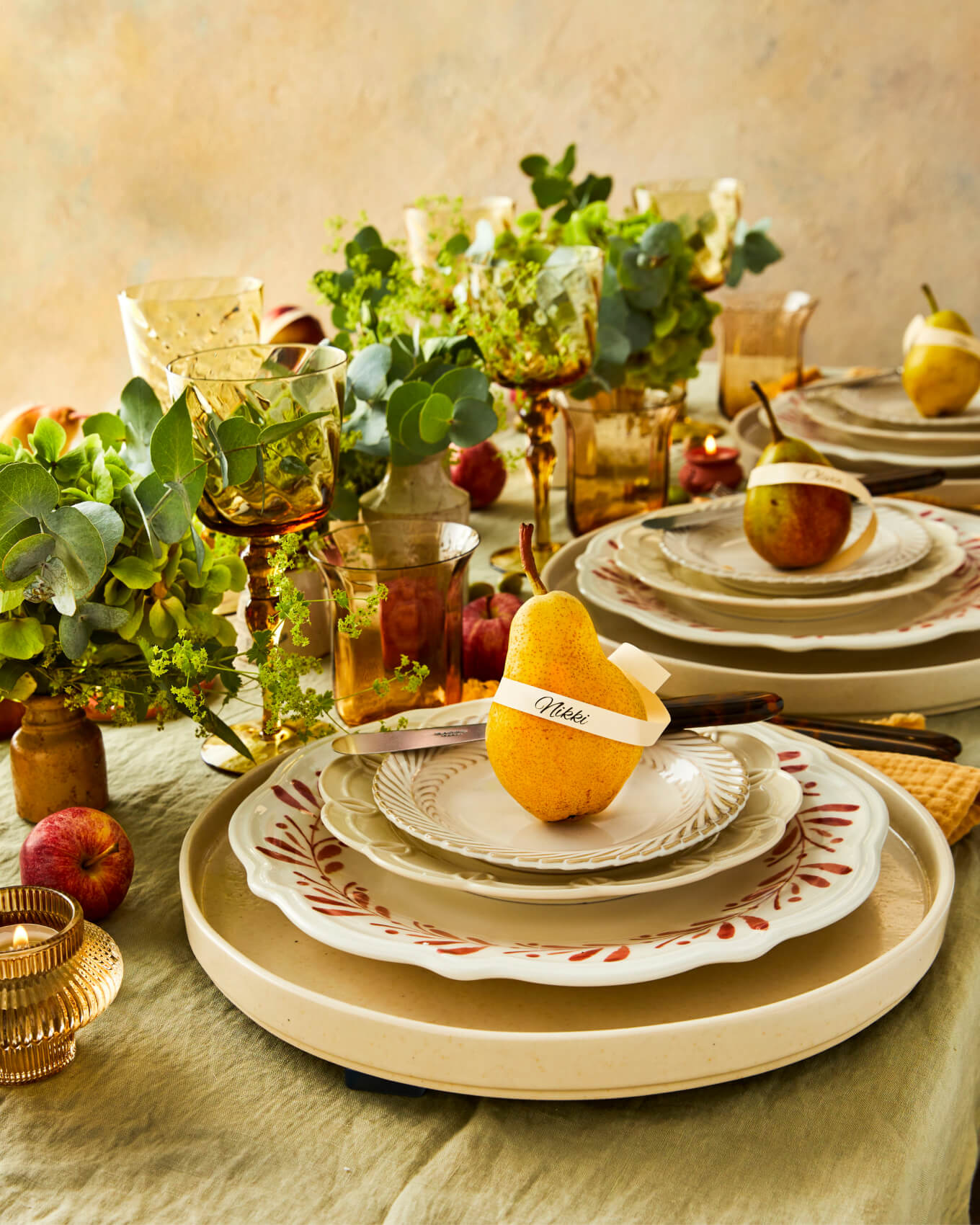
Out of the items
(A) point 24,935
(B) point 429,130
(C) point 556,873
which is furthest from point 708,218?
(B) point 429,130

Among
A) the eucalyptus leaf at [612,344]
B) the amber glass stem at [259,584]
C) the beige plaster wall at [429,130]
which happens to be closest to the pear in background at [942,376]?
the eucalyptus leaf at [612,344]

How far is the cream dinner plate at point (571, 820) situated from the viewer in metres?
0.56

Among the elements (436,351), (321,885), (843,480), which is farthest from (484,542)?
(321,885)

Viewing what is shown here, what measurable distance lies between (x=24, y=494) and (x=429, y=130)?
10.8ft

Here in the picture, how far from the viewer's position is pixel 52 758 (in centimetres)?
73

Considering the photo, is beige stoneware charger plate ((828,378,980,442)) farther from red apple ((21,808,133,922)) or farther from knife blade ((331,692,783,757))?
red apple ((21,808,133,922))

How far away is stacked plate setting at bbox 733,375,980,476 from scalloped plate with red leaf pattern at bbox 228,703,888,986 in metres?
0.81

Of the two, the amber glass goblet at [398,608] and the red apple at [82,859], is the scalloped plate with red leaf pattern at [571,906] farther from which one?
the amber glass goblet at [398,608]

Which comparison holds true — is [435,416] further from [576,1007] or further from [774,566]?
[576,1007]

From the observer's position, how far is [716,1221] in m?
0.44

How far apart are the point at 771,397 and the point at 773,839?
49.1 inches

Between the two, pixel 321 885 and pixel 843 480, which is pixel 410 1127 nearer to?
pixel 321 885

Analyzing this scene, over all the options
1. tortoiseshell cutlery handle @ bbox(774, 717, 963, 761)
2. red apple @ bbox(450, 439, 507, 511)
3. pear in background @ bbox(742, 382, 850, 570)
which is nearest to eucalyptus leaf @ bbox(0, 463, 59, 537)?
tortoiseshell cutlery handle @ bbox(774, 717, 963, 761)

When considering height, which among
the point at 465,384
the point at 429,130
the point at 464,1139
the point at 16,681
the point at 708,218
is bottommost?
the point at 464,1139
